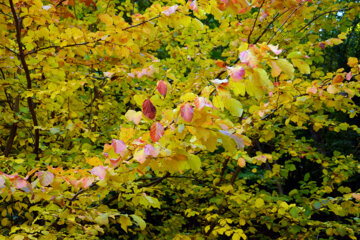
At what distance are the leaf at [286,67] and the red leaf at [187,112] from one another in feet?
0.99

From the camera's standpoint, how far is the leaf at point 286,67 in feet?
3.05

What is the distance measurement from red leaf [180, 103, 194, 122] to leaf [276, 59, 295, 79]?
0.30 meters

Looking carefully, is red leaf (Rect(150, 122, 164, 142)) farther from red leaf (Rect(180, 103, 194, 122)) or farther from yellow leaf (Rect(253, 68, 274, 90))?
yellow leaf (Rect(253, 68, 274, 90))

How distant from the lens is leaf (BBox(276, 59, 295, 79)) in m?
0.93

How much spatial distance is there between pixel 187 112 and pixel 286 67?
1.08 ft

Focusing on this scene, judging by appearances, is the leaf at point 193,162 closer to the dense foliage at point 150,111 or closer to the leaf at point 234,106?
the dense foliage at point 150,111

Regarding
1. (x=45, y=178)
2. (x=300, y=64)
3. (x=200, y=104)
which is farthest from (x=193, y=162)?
(x=45, y=178)

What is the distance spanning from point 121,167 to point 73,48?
1327mm

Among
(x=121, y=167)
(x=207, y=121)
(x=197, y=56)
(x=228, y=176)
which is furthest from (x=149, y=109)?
(x=228, y=176)

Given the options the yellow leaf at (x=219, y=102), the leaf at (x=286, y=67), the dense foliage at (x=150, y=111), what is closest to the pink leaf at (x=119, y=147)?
the dense foliage at (x=150, y=111)

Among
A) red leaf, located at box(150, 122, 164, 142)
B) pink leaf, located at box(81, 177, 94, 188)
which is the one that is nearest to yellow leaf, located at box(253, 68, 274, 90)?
red leaf, located at box(150, 122, 164, 142)

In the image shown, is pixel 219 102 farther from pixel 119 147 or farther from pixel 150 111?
pixel 119 147

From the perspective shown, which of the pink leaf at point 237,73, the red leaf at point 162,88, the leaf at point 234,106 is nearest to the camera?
the pink leaf at point 237,73

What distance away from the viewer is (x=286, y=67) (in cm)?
94
